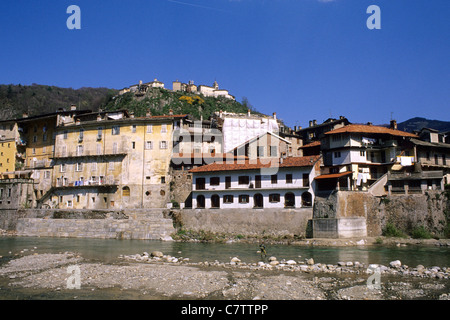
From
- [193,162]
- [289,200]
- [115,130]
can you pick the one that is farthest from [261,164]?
[115,130]

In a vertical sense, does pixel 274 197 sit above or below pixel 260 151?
below

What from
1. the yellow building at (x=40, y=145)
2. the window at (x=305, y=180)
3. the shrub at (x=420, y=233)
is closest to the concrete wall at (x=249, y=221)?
the window at (x=305, y=180)

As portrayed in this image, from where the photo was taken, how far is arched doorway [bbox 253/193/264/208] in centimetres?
4069

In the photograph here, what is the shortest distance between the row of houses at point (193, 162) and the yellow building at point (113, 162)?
145 millimetres

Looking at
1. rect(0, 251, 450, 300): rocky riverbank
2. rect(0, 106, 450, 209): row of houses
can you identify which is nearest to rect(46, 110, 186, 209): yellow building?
rect(0, 106, 450, 209): row of houses

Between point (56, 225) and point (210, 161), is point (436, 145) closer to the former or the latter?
point (210, 161)

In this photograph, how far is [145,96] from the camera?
97.6 m

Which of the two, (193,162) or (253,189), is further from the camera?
Answer: (193,162)

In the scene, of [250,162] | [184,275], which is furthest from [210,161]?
[184,275]

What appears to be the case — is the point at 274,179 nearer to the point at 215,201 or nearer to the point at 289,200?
the point at 289,200

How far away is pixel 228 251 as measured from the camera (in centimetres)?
3159

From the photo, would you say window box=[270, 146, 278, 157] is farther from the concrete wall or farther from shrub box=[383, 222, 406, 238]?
shrub box=[383, 222, 406, 238]

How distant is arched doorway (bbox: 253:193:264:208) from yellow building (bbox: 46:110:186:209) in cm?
1389

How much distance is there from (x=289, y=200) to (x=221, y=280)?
21.3 meters
